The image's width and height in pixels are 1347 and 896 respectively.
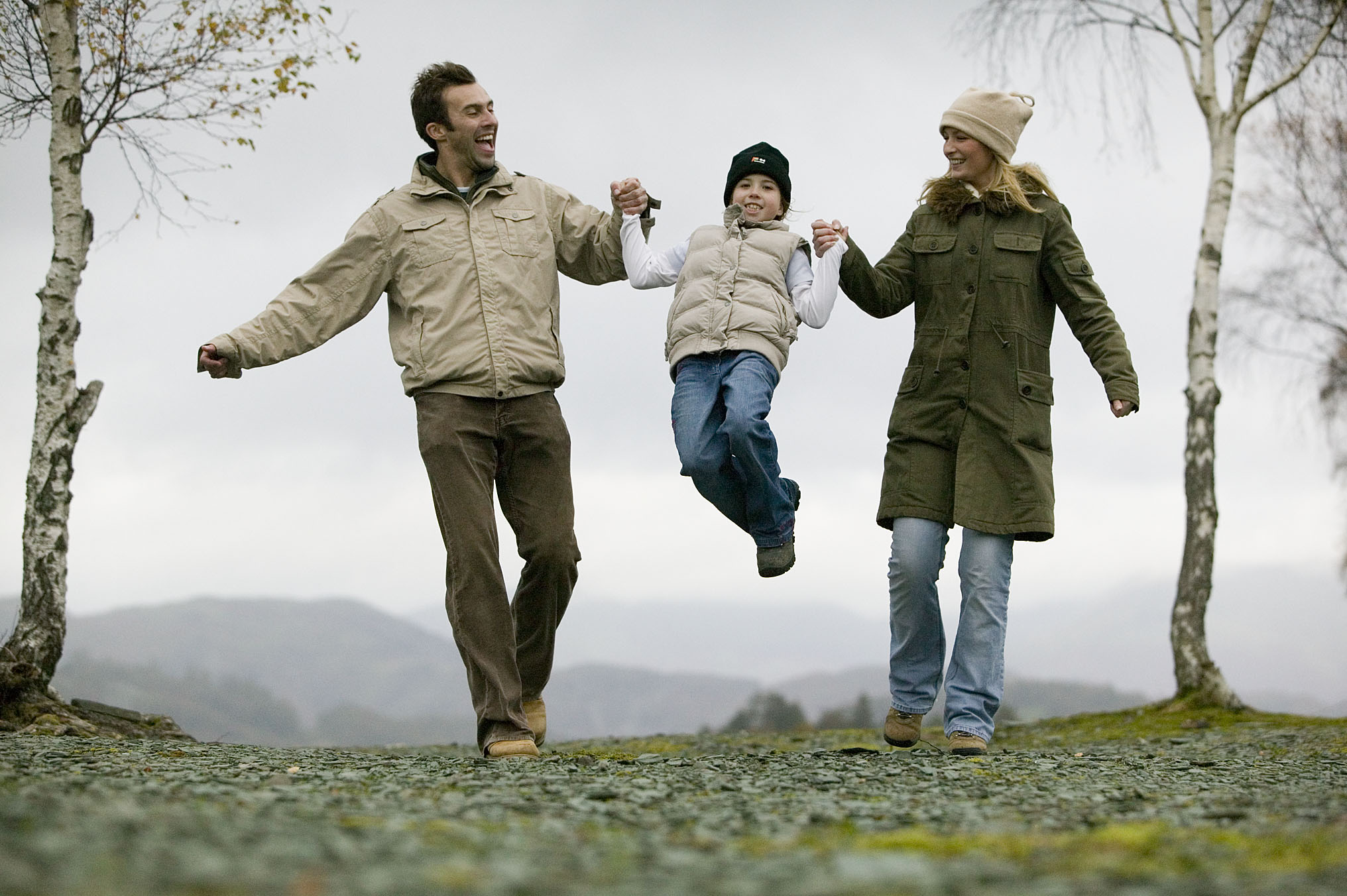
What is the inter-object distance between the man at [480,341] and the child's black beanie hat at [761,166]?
0.49 m

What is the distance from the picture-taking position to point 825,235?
6.88 m

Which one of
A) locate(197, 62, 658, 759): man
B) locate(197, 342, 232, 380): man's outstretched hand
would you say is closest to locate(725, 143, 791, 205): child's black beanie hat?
locate(197, 62, 658, 759): man

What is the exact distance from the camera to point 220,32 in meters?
11.7

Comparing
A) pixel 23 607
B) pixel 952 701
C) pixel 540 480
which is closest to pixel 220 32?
pixel 23 607

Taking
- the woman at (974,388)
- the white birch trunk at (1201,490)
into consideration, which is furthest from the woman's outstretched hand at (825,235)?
the white birch trunk at (1201,490)

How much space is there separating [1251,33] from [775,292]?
988 cm

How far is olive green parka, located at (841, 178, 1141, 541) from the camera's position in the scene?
6.70 meters

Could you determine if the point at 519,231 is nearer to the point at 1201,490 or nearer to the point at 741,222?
the point at 741,222

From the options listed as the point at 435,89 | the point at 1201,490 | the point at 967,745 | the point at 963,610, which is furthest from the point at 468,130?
the point at 1201,490

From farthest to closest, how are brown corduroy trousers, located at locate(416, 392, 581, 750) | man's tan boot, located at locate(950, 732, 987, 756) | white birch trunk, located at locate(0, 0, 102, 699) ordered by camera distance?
white birch trunk, located at locate(0, 0, 102, 699) < brown corduroy trousers, located at locate(416, 392, 581, 750) < man's tan boot, located at locate(950, 732, 987, 756)

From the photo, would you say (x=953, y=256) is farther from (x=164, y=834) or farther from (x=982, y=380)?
(x=164, y=834)

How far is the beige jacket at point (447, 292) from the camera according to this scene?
670 centimetres

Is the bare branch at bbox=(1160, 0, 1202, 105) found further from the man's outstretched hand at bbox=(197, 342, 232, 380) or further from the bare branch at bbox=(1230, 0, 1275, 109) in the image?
the man's outstretched hand at bbox=(197, 342, 232, 380)

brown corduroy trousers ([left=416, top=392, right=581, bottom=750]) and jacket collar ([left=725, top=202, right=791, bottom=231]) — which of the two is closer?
brown corduroy trousers ([left=416, top=392, right=581, bottom=750])
